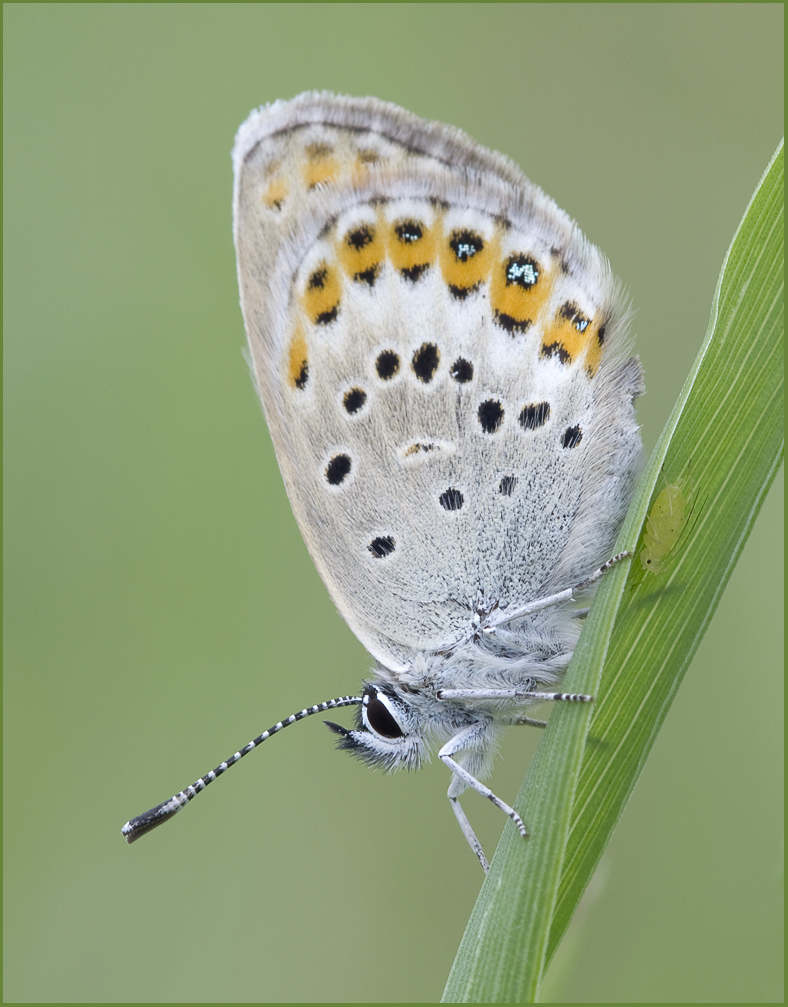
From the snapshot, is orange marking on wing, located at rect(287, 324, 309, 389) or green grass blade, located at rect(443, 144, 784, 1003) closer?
green grass blade, located at rect(443, 144, 784, 1003)

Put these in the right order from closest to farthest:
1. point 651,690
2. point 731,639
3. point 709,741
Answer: point 651,690
point 709,741
point 731,639

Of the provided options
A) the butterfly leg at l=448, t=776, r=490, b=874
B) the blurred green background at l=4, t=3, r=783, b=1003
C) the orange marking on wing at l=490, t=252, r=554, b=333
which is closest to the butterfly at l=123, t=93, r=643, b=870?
the orange marking on wing at l=490, t=252, r=554, b=333

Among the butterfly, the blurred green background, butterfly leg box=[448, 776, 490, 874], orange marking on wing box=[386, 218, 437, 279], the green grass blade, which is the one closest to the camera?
the green grass blade

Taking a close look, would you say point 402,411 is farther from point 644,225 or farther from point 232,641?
point 644,225

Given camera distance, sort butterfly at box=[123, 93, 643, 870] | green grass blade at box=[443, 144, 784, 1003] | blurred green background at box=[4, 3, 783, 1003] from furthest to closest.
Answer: blurred green background at box=[4, 3, 783, 1003], butterfly at box=[123, 93, 643, 870], green grass blade at box=[443, 144, 784, 1003]

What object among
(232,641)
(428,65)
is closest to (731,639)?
(232,641)

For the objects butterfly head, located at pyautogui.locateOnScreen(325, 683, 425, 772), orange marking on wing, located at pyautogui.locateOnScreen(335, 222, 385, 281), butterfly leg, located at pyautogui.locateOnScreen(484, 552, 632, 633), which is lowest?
butterfly head, located at pyautogui.locateOnScreen(325, 683, 425, 772)

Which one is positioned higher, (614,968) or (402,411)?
(402,411)

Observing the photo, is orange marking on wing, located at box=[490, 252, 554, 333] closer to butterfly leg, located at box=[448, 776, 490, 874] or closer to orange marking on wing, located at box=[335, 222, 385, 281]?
orange marking on wing, located at box=[335, 222, 385, 281]
